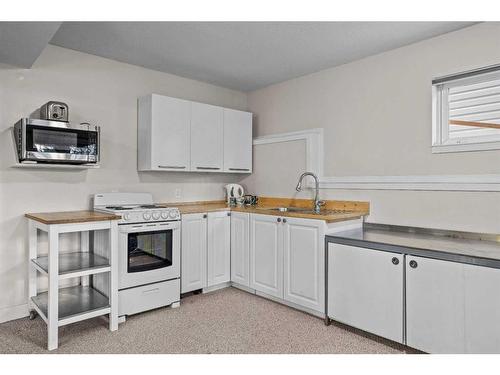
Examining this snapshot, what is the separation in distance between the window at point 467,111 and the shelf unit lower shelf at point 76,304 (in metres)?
2.98

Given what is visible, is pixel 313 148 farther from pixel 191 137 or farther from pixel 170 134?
pixel 170 134

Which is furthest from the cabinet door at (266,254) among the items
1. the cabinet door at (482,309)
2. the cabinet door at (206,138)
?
the cabinet door at (482,309)

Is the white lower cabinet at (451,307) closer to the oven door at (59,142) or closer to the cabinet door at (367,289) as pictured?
the cabinet door at (367,289)

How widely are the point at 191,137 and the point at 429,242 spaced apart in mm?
2457

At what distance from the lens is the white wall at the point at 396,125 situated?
256cm

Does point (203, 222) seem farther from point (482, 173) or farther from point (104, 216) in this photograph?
point (482, 173)

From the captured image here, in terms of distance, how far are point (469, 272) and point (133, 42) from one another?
3067 millimetres

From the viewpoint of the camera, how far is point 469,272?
6.67ft

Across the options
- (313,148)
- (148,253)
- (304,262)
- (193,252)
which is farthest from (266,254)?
(313,148)

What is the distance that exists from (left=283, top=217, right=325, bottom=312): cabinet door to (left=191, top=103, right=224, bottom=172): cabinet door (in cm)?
120

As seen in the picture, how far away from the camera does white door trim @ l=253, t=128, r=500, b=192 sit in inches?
99.3

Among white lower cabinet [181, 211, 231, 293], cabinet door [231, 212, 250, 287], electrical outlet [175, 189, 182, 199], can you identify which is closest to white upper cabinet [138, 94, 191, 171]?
electrical outlet [175, 189, 182, 199]

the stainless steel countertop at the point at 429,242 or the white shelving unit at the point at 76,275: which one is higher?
the stainless steel countertop at the point at 429,242

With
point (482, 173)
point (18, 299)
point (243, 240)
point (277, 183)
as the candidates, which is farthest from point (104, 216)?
point (482, 173)
